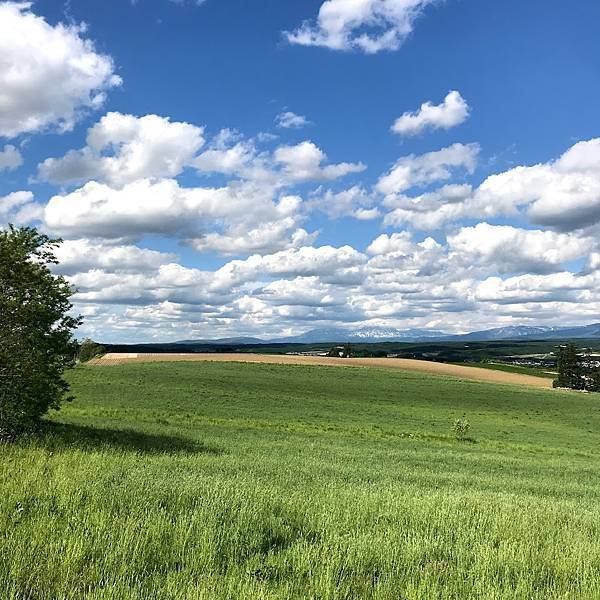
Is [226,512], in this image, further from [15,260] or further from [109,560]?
[15,260]

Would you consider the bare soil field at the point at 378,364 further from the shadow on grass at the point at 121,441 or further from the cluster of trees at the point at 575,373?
the shadow on grass at the point at 121,441

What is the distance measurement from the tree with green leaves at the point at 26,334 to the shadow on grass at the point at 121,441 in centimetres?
140

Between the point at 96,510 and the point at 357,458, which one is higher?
the point at 96,510

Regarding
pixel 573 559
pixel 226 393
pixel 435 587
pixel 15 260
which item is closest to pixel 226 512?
pixel 435 587

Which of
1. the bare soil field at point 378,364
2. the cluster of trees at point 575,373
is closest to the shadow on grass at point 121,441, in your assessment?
the bare soil field at point 378,364

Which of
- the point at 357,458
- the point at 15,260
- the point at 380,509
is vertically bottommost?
the point at 357,458

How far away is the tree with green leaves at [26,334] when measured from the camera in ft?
69.5

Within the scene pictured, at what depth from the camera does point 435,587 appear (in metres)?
6.91

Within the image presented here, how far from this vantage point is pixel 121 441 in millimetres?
23594

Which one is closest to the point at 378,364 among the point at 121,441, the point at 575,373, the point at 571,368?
the point at 571,368

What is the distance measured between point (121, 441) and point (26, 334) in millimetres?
5938

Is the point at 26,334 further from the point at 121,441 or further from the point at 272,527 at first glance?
the point at 272,527

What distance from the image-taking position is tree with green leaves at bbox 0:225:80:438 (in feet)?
69.5

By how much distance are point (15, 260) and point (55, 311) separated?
108 inches
